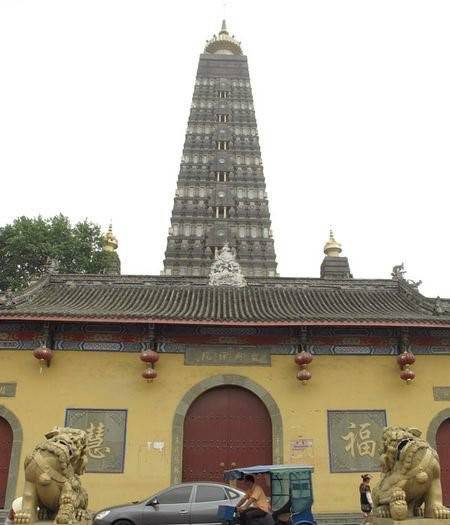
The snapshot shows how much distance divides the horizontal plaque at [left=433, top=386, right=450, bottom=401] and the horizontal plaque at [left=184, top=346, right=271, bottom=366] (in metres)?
4.41

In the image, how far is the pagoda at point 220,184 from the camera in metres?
39.7

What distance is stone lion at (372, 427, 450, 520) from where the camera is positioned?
7.88 m

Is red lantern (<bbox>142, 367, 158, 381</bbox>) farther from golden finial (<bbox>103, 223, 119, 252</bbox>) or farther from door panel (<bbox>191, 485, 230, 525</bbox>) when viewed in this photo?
golden finial (<bbox>103, 223, 119, 252</bbox>)

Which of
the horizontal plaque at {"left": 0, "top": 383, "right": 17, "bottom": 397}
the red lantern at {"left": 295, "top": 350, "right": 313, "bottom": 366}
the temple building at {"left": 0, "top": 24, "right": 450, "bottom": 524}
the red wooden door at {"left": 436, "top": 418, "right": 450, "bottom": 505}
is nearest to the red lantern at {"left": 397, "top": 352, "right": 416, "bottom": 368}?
the temple building at {"left": 0, "top": 24, "right": 450, "bottom": 524}

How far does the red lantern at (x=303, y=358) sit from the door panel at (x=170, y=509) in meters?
4.68

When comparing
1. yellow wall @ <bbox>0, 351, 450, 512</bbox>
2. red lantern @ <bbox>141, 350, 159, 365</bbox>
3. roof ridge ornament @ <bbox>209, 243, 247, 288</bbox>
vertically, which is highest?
roof ridge ornament @ <bbox>209, 243, 247, 288</bbox>

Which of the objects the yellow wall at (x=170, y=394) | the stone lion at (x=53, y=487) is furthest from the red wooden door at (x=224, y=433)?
the stone lion at (x=53, y=487)

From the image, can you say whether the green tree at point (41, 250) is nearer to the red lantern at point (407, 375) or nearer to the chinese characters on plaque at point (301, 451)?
the chinese characters on plaque at point (301, 451)

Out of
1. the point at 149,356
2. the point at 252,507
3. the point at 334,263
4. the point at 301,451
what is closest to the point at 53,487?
the point at 252,507

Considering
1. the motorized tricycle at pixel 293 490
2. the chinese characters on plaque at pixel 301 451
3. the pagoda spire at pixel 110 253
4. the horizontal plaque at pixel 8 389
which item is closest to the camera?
the motorized tricycle at pixel 293 490

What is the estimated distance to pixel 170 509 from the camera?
397 inches

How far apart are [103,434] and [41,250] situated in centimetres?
2081

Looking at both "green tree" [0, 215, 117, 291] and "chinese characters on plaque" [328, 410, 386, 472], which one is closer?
"chinese characters on plaque" [328, 410, 386, 472]

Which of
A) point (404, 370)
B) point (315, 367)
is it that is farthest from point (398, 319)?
point (315, 367)
